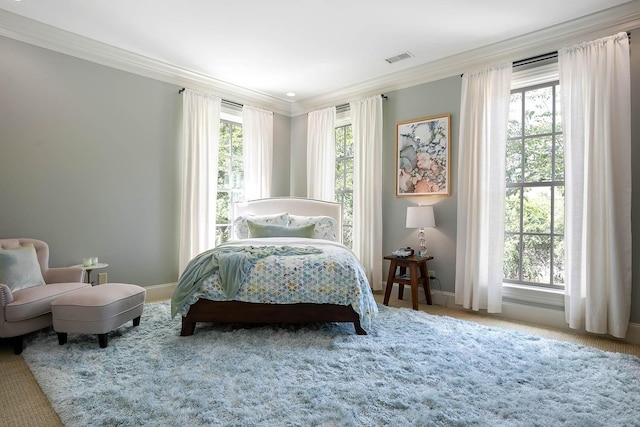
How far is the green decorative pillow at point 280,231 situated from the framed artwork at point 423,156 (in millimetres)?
1321

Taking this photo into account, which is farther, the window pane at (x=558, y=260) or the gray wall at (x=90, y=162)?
the window pane at (x=558, y=260)

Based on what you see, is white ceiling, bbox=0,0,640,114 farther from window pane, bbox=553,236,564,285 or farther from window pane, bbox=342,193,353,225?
window pane, bbox=553,236,564,285

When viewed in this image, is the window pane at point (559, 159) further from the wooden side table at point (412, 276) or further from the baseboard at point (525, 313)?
the wooden side table at point (412, 276)

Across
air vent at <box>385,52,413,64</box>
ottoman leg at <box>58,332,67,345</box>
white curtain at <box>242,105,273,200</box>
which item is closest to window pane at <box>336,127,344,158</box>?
white curtain at <box>242,105,273,200</box>

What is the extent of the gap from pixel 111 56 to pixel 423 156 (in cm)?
377

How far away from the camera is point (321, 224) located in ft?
14.3

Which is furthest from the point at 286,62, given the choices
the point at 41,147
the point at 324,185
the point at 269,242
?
the point at 41,147

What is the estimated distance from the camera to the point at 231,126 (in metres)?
5.25

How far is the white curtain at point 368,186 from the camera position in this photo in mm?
4699

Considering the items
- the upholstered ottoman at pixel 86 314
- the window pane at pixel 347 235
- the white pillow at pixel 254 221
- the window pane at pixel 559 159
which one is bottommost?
the upholstered ottoman at pixel 86 314

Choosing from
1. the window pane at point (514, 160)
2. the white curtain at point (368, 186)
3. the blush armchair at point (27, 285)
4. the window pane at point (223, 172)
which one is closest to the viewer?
the blush armchair at point (27, 285)

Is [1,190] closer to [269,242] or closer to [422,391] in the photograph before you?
[269,242]

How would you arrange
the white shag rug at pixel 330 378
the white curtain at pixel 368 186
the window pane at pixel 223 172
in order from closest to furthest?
the white shag rug at pixel 330 378, the white curtain at pixel 368 186, the window pane at pixel 223 172

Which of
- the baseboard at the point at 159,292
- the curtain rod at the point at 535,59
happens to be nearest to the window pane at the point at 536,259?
the curtain rod at the point at 535,59
